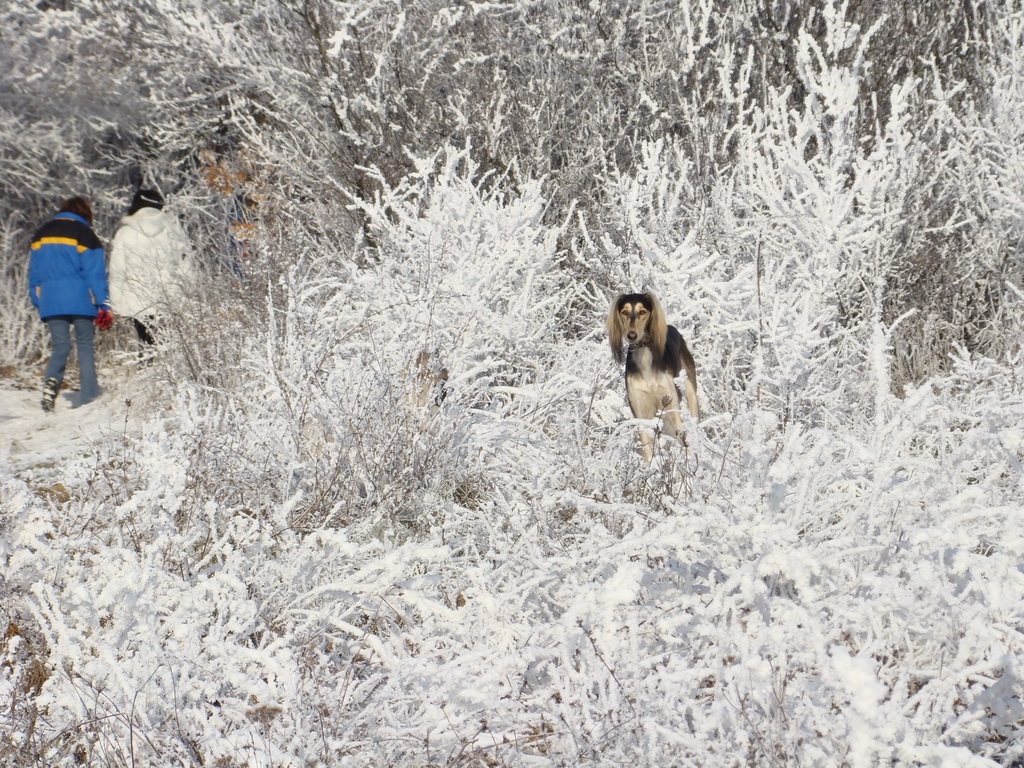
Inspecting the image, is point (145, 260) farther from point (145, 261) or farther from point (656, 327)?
point (656, 327)

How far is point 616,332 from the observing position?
4.55 metres

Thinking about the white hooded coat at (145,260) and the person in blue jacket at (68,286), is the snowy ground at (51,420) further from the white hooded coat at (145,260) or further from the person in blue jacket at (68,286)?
the white hooded coat at (145,260)

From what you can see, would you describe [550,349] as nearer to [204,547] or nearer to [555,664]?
[204,547]

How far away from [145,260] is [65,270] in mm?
656

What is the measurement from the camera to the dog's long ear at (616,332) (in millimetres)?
4500

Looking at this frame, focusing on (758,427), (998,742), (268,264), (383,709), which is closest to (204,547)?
(383,709)

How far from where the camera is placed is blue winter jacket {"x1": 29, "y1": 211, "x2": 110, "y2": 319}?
7371mm

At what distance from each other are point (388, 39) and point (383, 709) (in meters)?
6.29

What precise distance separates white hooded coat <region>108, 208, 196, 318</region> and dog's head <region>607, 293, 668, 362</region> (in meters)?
4.37

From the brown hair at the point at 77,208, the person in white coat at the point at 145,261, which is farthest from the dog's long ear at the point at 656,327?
the brown hair at the point at 77,208

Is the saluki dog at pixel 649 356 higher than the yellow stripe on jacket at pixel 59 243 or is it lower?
lower

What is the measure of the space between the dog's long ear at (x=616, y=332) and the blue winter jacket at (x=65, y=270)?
495 cm

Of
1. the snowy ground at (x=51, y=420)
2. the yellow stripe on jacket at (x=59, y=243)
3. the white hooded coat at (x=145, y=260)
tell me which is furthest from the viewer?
the white hooded coat at (x=145, y=260)

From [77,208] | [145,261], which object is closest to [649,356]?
[145,261]
